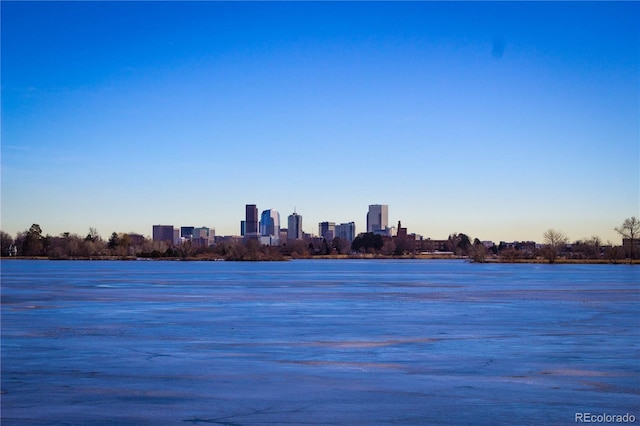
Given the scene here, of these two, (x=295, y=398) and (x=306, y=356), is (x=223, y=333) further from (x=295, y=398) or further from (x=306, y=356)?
(x=295, y=398)

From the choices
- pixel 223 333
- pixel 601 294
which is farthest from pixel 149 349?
pixel 601 294

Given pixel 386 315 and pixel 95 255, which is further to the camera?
pixel 95 255

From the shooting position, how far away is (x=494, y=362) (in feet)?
54.3

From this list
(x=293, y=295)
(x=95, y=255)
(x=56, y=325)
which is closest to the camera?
(x=56, y=325)

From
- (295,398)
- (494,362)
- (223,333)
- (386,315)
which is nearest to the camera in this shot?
(295,398)

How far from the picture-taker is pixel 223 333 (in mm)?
22016

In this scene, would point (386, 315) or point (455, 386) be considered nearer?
point (455, 386)

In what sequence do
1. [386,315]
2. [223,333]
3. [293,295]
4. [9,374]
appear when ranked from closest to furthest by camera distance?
[9,374], [223,333], [386,315], [293,295]

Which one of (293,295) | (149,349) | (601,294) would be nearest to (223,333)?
(149,349)

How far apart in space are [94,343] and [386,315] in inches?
449

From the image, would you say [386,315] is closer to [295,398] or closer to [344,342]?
[344,342]

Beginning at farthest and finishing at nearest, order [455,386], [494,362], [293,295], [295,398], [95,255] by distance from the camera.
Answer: [95,255]
[293,295]
[494,362]
[455,386]
[295,398]

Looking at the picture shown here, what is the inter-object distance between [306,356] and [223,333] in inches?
207

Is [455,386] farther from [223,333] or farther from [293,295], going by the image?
[293,295]
